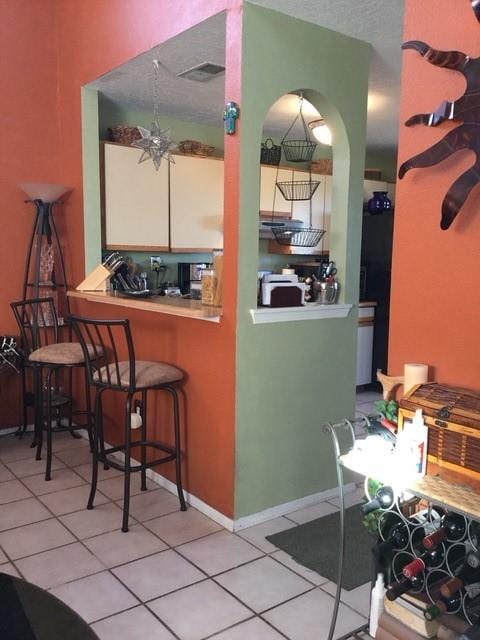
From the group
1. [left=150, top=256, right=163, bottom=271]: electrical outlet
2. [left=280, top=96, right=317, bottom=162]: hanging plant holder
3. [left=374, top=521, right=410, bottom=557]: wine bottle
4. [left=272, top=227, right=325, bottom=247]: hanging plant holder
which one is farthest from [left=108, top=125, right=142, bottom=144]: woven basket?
[left=374, top=521, right=410, bottom=557]: wine bottle

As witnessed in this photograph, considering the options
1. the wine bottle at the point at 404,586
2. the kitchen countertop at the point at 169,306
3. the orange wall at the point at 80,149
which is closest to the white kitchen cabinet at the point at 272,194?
the orange wall at the point at 80,149

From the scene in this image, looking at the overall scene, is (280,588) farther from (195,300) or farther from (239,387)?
(195,300)

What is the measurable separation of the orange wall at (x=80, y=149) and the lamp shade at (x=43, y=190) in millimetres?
137

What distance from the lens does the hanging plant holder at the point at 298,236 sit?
353 cm

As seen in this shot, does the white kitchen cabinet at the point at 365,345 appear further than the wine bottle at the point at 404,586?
Yes

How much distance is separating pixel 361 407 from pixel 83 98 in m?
3.22

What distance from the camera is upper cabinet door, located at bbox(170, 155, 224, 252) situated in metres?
4.19

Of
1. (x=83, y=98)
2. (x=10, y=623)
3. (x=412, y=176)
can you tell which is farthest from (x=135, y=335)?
(x=10, y=623)

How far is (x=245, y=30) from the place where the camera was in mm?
2381

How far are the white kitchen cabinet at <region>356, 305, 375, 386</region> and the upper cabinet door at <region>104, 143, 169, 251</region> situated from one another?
210 centimetres

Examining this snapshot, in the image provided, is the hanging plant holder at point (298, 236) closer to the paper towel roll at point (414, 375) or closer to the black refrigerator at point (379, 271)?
the black refrigerator at point (379, 271)

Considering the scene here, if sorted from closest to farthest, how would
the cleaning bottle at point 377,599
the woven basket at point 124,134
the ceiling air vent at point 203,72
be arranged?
the cleaning bottle at point 377,599, the ceiling air vent at point 203,72, the woven basket at point 124,134

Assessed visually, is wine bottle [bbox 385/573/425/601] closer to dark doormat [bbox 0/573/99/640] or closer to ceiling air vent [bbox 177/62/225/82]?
dark doormat [bbox 0/573/99/640]

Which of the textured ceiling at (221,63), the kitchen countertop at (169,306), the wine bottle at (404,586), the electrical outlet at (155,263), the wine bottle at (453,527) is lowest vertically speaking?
the wine bottle at (404,586)
